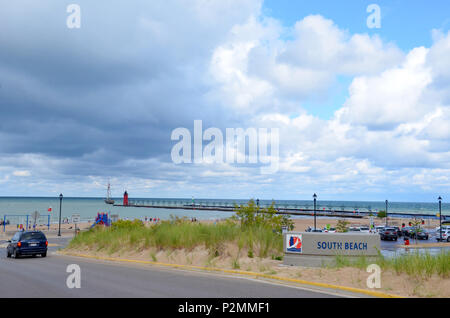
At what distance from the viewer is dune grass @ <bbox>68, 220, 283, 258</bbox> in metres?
17.3

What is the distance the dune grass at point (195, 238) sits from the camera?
17.3 metres

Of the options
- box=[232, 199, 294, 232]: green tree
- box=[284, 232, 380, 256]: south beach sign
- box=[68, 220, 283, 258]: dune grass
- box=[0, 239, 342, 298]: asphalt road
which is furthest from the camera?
box=[232, 199, 294, 232]: green tree

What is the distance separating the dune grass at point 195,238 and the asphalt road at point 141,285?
9.70 ft

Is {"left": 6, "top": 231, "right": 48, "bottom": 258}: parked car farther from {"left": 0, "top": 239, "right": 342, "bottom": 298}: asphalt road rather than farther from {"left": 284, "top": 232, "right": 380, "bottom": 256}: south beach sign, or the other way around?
{"left": 284, "top": 232, "right": 380, "bottom": 256}: south beach sign

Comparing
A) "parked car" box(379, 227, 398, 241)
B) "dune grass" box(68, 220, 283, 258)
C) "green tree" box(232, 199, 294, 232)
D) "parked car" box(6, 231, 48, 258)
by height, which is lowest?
"parked car" box(379, 227, 398, 241)

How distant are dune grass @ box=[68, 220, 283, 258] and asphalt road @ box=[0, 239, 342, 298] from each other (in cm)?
296

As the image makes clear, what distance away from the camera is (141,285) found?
39.3ft

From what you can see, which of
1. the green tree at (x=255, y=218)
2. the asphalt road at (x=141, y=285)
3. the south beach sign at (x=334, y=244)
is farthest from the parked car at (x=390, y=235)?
the asphalt road at (x=141, y=285)

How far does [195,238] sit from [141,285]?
667cm

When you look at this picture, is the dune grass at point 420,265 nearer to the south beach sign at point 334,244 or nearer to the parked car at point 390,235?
the south beach sign at point 334,244

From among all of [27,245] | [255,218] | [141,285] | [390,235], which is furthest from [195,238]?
[390,235]

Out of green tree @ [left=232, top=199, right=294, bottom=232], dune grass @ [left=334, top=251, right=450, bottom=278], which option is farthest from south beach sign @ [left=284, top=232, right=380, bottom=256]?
green tree @ [left=232, top=199, right=294, bottom=232]
